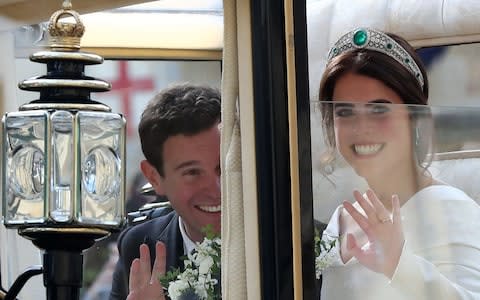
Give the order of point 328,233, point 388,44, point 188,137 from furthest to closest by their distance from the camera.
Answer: point 188,137 → point 388,44 → point 328,233

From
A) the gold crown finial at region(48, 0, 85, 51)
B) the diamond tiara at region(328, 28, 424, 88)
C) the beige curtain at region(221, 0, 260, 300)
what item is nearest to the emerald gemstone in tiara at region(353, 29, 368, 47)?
the diamond tiara at region(328, 28, 424, 88)

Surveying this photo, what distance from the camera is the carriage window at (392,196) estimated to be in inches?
89.5

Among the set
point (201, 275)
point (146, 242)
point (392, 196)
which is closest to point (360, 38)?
point (392, 196)

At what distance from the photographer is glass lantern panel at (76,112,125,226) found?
2.30 m

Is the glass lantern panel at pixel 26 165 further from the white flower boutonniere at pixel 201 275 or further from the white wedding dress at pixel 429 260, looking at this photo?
the white wedding dress at pixel 429 260

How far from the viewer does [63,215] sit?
2293mm

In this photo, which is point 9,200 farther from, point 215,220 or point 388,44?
point 388,44

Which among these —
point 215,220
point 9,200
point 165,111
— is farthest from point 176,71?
point 9,200

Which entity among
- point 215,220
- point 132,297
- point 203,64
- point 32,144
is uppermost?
point 203,64

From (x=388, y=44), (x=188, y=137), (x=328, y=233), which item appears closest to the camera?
(x=328, y=233)

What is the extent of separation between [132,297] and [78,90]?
58 centimetres

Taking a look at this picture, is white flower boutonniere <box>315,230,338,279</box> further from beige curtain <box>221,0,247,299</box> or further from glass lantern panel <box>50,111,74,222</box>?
glass lantern panel <box>50,111,74,222</box>

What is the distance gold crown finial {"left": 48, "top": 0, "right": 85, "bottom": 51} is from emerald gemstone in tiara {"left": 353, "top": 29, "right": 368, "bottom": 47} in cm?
59

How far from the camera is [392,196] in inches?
90.7
